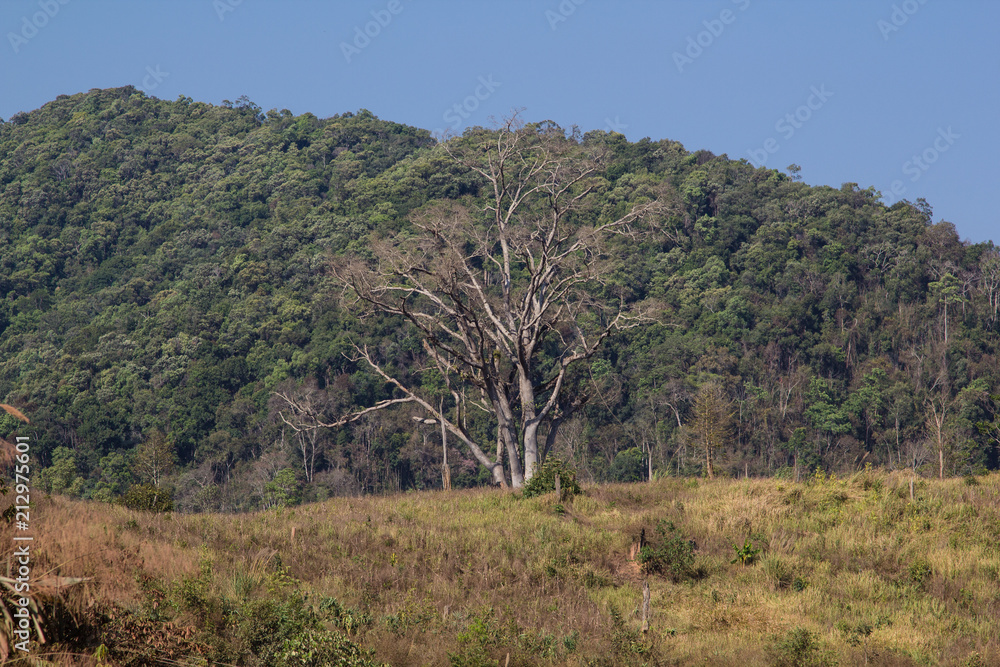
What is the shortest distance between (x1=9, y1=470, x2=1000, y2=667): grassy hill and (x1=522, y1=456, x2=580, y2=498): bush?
46 cm

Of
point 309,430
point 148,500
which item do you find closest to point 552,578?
point 148,500

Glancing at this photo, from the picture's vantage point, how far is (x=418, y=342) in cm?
7356

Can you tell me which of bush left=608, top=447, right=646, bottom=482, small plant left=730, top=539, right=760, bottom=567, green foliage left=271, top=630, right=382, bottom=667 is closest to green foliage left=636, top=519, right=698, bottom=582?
small plant left=730, top=539, right=760, bottom=567

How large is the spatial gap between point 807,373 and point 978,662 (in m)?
63.0

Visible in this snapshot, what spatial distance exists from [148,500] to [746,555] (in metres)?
11.7

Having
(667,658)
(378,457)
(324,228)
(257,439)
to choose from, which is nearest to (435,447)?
(378,457)

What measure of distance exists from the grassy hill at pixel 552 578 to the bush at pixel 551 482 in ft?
1.50

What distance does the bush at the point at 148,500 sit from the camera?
760 inches

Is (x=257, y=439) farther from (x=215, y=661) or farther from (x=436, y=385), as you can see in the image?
(x=215, y=661)

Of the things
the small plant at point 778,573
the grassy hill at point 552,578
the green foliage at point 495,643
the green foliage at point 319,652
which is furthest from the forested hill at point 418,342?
the green foliage at point 319,652

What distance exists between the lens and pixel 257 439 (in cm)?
6800

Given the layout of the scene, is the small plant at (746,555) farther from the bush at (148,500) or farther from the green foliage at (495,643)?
the bush at (148,500)

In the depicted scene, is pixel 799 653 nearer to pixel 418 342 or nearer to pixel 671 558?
pixel 671 558

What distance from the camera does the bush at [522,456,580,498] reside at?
67.9 feet
